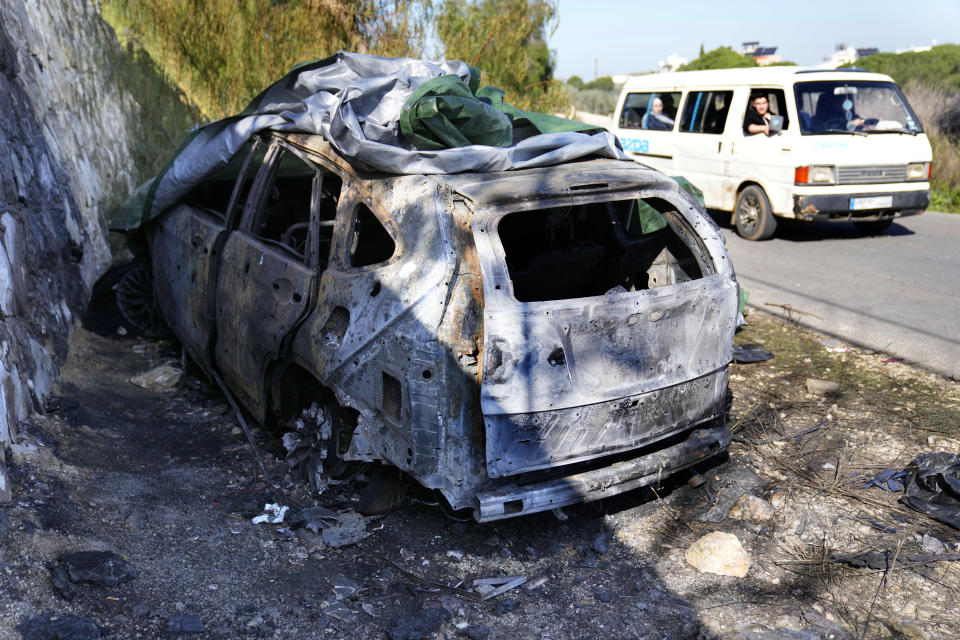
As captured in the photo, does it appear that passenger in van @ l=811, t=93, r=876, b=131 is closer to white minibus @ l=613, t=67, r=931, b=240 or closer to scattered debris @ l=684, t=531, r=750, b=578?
white minibus @ l=613, t=67, r=931, b=240

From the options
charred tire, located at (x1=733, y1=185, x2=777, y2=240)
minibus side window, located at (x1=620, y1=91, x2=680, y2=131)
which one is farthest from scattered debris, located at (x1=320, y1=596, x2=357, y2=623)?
minibus side window, located at (x1=620, y1=91, x2=680, y2=131)

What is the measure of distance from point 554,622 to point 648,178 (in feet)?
6.81

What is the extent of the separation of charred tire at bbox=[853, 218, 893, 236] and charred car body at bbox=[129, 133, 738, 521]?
7741 mm

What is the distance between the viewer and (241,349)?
14.7 ft

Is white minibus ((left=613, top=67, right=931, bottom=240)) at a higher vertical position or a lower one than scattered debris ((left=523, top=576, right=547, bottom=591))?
higher

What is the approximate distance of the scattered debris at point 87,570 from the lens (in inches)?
119

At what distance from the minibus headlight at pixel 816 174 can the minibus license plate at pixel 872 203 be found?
0.38m

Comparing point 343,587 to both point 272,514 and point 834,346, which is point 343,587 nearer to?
point 272,514

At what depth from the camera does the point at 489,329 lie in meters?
3.23

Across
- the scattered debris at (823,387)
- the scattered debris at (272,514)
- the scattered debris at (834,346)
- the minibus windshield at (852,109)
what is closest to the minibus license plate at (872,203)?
the minibus windshield at (852,109)

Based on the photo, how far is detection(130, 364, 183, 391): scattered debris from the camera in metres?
5.43

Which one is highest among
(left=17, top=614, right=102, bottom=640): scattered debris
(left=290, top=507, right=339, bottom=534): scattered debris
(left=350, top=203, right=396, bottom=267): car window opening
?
(left=350, top=203, right=396, bottom=267): car window opening

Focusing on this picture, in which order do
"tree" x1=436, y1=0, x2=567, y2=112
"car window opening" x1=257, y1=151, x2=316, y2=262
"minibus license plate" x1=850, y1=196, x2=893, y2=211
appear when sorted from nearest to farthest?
"car window opening" x1=257, y1=151, x2=316, y2=262 → "minibus license plate" x1=850, y1=196, x2=893, y2=211 → "tree" x1=436, y1=0, x2=567, y2=112

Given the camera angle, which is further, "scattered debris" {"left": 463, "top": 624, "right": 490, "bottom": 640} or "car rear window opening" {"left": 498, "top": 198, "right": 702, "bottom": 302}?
"car rear window opening" {"left": 498, "top": 198, "right": 702, "bottom": 302}
